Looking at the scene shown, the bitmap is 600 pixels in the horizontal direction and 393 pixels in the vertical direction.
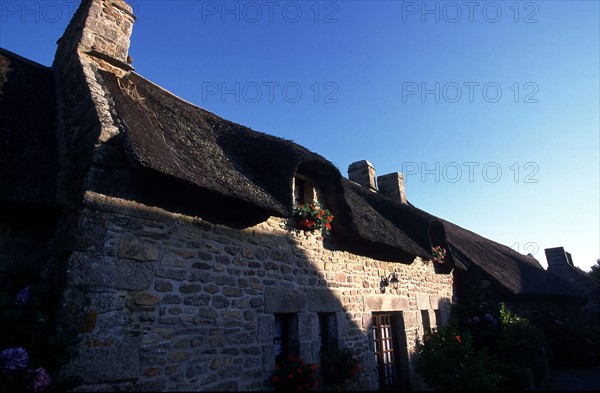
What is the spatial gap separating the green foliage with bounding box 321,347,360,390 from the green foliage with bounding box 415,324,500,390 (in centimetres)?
172

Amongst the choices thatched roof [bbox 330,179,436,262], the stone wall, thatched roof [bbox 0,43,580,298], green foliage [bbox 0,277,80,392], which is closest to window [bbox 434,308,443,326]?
thatched roof [bbox 330,179,436,262]

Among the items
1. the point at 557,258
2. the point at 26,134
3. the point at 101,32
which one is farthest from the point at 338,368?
the point at 557,258

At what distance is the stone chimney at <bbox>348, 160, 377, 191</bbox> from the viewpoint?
11930mm

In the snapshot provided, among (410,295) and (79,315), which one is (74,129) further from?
(410,295)

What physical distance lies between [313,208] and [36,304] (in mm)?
3787

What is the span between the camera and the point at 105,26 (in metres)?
5.84

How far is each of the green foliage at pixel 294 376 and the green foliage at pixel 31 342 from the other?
246 cm

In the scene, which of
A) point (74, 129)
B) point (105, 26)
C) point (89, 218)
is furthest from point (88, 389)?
point (105, 26)

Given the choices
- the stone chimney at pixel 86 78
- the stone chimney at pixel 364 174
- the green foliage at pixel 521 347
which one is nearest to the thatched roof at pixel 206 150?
the stone chimney at pixel 86 78

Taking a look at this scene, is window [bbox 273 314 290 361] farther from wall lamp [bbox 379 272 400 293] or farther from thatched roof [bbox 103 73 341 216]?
wall lamp [bbox 379 272 400 293]

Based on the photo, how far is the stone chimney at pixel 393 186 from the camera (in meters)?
12.7

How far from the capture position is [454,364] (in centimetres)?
617

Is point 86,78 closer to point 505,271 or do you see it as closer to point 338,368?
point 338,368

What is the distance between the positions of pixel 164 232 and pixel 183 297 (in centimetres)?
73
